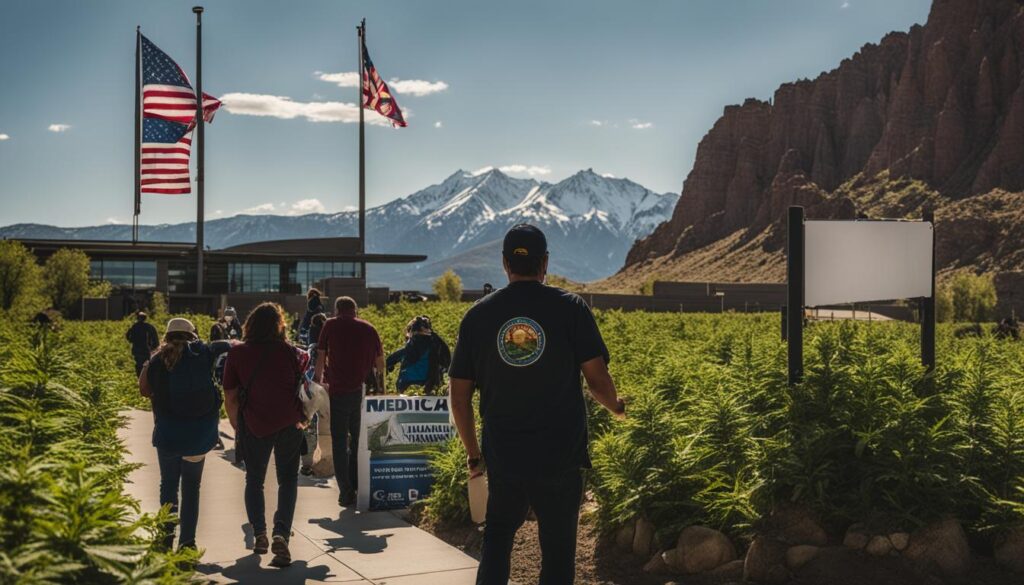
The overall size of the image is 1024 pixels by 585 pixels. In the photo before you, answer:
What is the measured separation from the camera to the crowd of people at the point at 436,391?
500cm

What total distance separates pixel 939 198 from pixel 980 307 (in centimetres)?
6503

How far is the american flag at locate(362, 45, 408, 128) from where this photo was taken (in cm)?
3516

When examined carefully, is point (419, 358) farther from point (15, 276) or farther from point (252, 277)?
point (252, 277)

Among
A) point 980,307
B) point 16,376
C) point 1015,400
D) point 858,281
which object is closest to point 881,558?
point 1015,400

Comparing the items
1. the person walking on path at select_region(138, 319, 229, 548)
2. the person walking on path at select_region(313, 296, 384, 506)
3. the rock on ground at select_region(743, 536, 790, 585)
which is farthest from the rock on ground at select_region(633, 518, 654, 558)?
the person walking on path at select_region(313, 296, 384, 506)

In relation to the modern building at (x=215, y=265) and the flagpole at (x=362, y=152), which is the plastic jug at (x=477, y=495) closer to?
the flagpole at (x=362, y=152)

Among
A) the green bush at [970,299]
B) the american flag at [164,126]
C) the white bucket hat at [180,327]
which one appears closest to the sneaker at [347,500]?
the white bucket hat at [180,327]

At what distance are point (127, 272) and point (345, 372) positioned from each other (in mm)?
81602

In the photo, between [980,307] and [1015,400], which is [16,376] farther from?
[980,307]

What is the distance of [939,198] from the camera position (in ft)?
504

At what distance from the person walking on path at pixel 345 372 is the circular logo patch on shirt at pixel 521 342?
194 inches

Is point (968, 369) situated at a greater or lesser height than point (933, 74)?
lesser

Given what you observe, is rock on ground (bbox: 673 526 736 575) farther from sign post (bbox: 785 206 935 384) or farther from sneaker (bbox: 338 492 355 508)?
sneaker (bbox: 338 492 355 508)

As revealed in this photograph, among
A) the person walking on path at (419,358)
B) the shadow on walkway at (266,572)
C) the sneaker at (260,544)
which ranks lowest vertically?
the shadow on walkway at (266,572)
